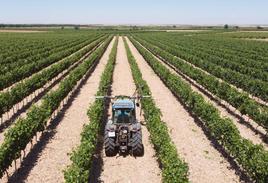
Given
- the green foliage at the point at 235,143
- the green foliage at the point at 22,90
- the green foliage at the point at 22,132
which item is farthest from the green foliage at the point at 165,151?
the green foliage at the point at 22,90

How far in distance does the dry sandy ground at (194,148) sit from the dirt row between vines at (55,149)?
514 cm

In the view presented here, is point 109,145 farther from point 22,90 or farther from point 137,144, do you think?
point 22,90

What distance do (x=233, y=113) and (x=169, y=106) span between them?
4338mm

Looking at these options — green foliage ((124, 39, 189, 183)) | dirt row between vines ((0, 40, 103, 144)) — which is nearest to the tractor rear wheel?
green foliage ((124, 39, 189, 183))

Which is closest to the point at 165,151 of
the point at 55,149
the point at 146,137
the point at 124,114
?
the point at 124,114

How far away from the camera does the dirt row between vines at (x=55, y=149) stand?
14375 millimetres

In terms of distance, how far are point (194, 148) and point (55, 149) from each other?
655 centimetres

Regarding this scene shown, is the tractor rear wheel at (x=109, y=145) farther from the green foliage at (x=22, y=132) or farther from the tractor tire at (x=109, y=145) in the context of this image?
the green foliage at (x=22, y=132)

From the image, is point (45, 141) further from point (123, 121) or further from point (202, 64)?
point (202, 64)

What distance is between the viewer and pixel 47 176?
46.9 ft

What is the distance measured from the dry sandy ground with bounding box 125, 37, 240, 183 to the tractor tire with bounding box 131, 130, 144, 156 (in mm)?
2191

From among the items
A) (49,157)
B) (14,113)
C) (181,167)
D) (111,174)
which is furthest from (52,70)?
(181,167)

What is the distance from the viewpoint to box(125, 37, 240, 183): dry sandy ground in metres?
14.7

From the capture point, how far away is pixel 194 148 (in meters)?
17.5
